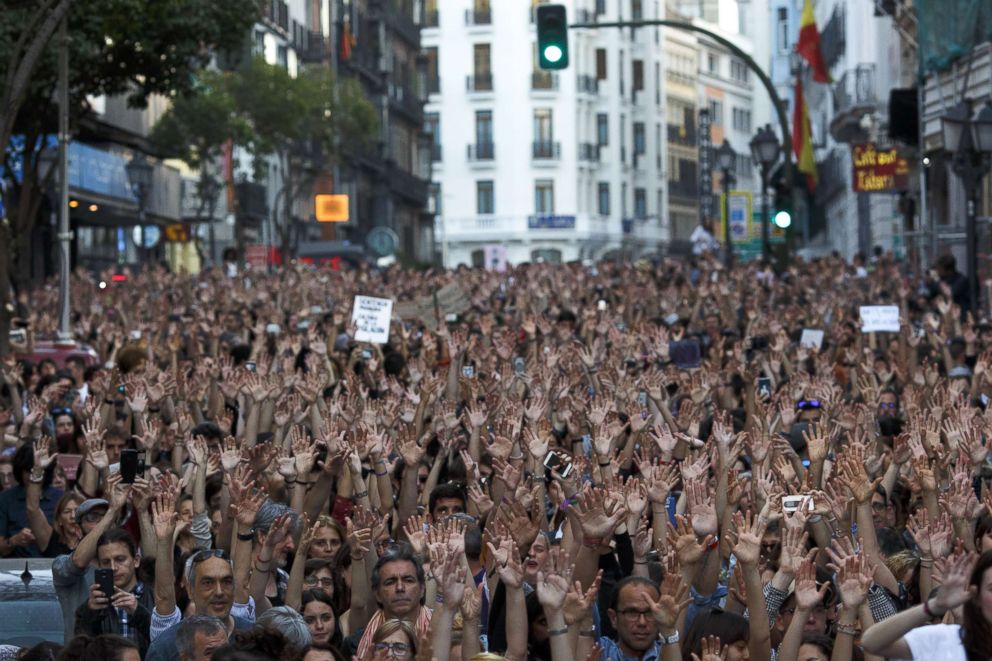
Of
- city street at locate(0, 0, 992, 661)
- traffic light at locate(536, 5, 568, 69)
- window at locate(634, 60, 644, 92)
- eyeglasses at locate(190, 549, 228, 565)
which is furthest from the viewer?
window at locate(634, 60, 644, 92)

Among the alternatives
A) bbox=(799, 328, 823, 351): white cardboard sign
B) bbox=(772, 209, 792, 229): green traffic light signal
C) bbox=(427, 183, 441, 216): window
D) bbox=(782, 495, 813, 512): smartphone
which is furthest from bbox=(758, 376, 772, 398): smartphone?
bbox=(427, 183, 441, 216): window

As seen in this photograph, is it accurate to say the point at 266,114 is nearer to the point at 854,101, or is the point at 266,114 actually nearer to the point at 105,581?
the point at 854,101

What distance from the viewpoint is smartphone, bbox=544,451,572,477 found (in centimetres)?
1069

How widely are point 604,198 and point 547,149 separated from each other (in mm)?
5127

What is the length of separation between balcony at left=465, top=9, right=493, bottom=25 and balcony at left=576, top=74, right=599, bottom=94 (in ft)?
15.6

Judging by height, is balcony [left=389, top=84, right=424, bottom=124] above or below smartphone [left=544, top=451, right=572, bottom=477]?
above

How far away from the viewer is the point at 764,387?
1566cm

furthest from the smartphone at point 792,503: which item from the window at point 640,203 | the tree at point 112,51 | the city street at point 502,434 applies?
the window at point 640,203

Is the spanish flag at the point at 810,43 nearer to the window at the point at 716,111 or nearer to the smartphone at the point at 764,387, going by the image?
the smartphone at the point at 764,387

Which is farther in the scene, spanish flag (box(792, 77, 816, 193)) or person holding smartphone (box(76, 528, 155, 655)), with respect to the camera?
spanish flag (box(792, 77, 816, 193))

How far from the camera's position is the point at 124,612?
8.96m

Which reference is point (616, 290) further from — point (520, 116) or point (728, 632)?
point (520, 116)

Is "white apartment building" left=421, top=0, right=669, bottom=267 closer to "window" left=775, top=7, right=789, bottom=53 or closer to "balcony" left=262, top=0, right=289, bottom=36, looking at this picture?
"window" left=775, top=7, right=789, bottom=53

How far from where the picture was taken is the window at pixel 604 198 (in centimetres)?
10550
